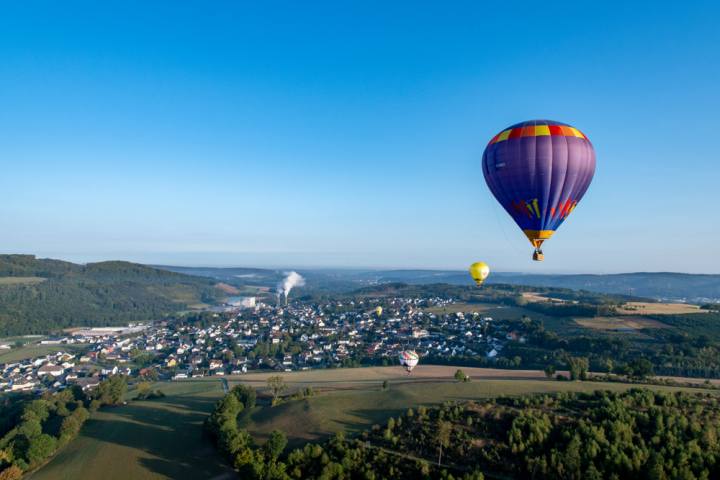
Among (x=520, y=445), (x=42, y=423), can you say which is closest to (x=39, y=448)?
(x=42, y=423)

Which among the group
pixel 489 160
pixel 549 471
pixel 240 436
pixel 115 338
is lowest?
pixel 115 338

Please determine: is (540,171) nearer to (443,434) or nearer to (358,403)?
(443,434)

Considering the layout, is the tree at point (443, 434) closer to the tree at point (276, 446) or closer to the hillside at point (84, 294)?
the tree at point (276, 446)

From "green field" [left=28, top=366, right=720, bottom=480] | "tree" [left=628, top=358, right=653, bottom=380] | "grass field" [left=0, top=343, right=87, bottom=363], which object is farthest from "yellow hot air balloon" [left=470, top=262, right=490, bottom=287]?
"grass field" [left=0, top=343, right=87, bottom=363]

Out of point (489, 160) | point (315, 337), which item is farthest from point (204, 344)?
point (489, 160)

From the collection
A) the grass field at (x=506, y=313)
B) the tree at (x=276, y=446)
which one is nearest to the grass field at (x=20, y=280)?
the grass field at (x=506, y=313)

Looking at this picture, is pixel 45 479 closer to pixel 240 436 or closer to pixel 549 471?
pixel 240 436

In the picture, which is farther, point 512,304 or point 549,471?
point 512,304
